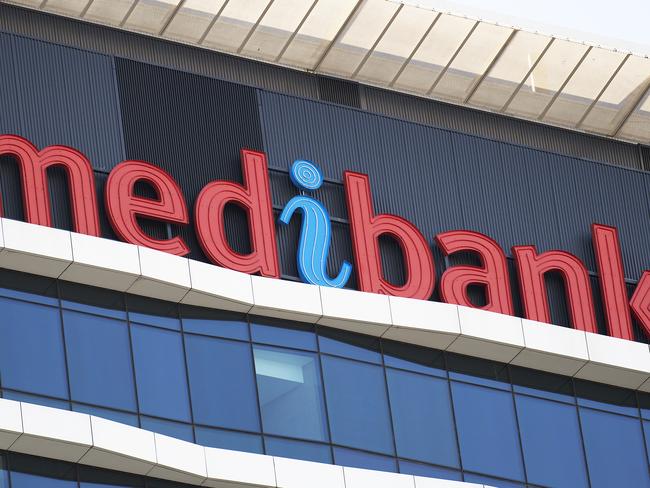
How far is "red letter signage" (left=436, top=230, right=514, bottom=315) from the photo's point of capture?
175 feet

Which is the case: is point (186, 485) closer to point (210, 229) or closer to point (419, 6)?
point (210, 229)

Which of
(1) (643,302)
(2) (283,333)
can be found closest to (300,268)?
(2) (283,333)

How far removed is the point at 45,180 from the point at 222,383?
6745 millimetres

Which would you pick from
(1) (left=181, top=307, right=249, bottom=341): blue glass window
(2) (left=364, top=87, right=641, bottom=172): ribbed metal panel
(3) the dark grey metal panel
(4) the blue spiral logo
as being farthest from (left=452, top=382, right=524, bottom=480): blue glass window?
(3) the dark grey metal panel

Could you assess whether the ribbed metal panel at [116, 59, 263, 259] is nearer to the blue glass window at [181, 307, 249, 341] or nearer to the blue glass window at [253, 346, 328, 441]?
the blue glass window at [181, 307, 249, 341]

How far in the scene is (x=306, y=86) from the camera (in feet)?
189

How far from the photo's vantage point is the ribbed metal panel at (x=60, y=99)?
4938 centimetres

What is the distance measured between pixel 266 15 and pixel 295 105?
3.56 metres

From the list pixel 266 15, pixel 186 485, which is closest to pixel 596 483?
pixel 186 485

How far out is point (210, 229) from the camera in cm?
5044

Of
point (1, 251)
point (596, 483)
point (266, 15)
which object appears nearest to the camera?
point (1, 251)

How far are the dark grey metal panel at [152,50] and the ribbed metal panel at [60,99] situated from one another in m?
3.11

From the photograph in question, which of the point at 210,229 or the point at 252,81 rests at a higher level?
the point at 252,81

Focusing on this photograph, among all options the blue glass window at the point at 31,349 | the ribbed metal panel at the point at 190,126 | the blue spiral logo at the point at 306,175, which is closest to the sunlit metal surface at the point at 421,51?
the ribbed metal panel at the point at 190,126
